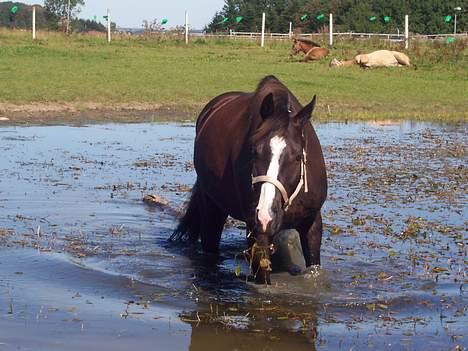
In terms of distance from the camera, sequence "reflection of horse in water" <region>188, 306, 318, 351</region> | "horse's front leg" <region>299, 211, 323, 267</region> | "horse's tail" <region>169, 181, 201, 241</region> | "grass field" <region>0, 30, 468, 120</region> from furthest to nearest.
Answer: "grass field" <region>0, 30, 468, 120</region> → "horse's tail" <region>169, 181, 201, 241</region> → "horse's front leg" <region>299, 211, 323, 267</region> → "reflection of horse in water" <region>188, 306, 318, 351</region>

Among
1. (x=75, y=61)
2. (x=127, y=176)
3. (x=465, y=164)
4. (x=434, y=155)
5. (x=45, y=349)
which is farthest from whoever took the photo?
(x=75, y=61)

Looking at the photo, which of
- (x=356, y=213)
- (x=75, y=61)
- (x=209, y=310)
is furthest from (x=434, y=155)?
(x=75, y=61)

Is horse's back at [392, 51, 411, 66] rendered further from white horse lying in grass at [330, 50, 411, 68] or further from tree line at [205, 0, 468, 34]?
tree line at [205, 0, 468, 34]

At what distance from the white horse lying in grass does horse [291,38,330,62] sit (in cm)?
173

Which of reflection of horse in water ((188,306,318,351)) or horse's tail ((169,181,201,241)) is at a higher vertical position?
horse's tail ((169,181,201,241))

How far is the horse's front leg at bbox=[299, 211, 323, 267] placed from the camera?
23.8ft

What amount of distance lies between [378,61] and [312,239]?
25558mm

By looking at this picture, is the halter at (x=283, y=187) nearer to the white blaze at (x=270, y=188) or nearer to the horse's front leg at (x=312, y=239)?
the white blaze at (x=270, y=188)

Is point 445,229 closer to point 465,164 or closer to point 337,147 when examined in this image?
point 465,164

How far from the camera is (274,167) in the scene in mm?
6316

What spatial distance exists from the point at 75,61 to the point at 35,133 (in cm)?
1264

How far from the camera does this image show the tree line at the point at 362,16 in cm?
7387

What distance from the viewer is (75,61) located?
1152 inches

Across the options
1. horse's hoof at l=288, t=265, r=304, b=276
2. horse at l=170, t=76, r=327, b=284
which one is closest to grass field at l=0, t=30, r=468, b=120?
horse at l=170, t=76, r=327, b=284
